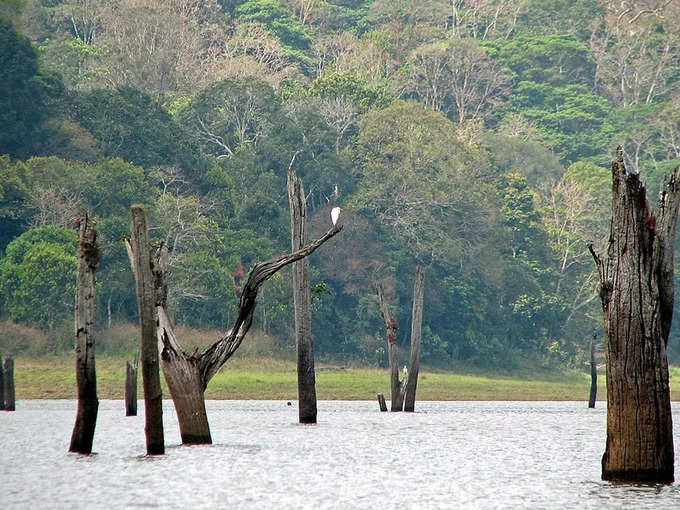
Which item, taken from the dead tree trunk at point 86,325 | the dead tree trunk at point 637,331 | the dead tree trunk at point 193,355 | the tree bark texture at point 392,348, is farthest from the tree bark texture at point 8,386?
the dead tree trunk at point 637,331

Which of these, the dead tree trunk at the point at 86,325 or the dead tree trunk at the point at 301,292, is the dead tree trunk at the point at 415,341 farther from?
the dead tree trunk at the point at 86,325

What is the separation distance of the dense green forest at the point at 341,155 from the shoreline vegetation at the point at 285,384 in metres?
4.26

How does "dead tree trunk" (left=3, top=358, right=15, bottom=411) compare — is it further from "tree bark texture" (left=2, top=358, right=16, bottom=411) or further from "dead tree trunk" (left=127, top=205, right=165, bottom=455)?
"dead tree trunk" (left=127, top=205, right=165, bottom=455)

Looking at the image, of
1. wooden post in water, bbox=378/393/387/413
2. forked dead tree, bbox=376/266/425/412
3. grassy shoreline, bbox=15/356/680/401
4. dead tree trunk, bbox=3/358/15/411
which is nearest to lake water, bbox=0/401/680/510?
dead tree trunk, bbox=3/358/15/411

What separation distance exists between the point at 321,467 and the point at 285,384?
37856mm

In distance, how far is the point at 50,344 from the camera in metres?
59.7

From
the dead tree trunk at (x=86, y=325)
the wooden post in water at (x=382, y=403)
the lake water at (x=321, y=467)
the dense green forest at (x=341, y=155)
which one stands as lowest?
the lake water at (x=321, y=467)

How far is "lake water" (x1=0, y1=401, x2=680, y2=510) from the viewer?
55.6 feet

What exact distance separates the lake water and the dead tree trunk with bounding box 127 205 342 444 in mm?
625

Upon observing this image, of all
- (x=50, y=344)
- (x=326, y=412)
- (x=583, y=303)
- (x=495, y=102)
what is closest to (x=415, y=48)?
(x=495, y=102)

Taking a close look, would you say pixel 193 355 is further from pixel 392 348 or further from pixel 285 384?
pixel 285 384

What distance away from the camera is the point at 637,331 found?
17000mm

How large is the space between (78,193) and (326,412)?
91.0 feet

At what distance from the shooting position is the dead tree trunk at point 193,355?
898 inches
